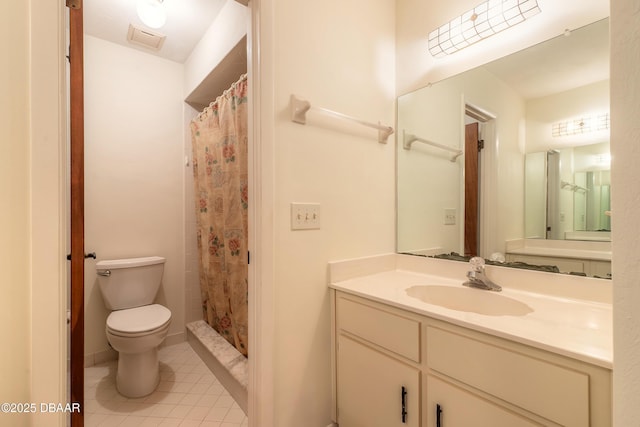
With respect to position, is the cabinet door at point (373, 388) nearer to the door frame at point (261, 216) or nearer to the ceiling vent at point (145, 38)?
the door frame at point (261, 216)

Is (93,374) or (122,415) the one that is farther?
(93,374)

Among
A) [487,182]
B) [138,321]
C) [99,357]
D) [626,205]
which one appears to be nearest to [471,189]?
[487,182]

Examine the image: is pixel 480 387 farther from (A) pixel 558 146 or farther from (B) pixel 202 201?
(B) pixel 202 201

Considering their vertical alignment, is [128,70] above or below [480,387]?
above

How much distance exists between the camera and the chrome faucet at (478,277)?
1.21 metres

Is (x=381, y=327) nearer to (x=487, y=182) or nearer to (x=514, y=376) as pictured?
(x=514, y=376)

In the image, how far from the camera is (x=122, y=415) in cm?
150

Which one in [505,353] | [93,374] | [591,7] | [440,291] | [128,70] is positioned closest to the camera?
[505,353]

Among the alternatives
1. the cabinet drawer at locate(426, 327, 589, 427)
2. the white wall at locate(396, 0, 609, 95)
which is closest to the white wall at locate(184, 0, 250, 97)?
Result: the white wall at locate(396, 0, 609, 95)

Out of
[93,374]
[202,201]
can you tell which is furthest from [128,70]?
[93,374]

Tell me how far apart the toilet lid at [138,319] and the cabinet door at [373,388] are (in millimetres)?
1180

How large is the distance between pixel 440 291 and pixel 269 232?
2.80ft

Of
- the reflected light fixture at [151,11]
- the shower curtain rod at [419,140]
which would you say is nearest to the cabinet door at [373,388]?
the shower curtain rod at [419,140]

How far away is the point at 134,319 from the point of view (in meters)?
1.75
